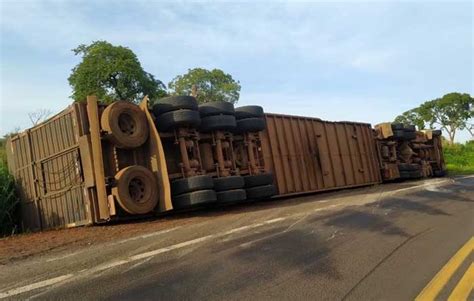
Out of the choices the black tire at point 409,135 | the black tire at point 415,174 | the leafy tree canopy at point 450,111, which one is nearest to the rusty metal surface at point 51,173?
the black tire at point 409,135

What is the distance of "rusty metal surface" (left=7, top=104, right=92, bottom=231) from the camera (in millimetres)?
9062

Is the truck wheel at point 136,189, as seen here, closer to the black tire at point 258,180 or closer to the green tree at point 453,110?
the black tire at point 258,180

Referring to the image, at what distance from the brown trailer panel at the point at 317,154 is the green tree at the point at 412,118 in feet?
152

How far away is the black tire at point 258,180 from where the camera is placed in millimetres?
10789

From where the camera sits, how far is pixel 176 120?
940cm

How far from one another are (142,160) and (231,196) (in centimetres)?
198

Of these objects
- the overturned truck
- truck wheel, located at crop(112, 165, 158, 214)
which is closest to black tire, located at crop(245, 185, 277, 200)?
the overturned truck

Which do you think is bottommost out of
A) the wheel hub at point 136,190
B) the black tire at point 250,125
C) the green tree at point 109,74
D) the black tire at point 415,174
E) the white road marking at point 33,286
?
the black tire at point 415,174

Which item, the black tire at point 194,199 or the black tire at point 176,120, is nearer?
the black tire at point 194,199

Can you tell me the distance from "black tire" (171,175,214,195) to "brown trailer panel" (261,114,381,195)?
3.66 m

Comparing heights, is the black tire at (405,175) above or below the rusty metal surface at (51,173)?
below

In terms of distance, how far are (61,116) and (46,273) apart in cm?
554

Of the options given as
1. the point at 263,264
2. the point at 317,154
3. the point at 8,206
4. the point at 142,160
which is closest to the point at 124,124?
the point at 142,160

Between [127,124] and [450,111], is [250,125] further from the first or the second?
[450,111]
